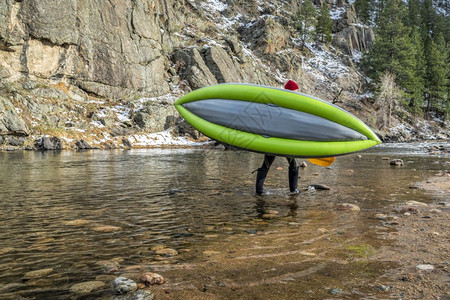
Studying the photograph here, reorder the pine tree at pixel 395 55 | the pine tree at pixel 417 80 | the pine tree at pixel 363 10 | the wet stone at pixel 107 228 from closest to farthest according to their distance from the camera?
the wet stone at pixel 107 228 < the pine tree at pixel 395 55 < the pine tree at pixel 417 80 < the pine tree at pixel 363 10

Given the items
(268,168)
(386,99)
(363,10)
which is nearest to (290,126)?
(268,168)

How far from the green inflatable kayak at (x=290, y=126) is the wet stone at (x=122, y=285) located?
394 cm

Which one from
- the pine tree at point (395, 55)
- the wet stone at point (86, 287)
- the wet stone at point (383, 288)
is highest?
the pine tree at point (395, 55)

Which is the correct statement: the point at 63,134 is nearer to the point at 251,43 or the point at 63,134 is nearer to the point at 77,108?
the point at 77,108

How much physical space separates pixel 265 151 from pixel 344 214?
1.81 metres

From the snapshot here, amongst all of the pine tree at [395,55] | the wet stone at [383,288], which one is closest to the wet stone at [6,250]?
the wet stone at [383,288]

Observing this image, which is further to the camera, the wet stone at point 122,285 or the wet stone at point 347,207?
the wet stone at point 347,207

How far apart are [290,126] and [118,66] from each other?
34.8 meters

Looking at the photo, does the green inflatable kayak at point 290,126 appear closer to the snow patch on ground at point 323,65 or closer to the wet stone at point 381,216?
the wet stone at point 381,216

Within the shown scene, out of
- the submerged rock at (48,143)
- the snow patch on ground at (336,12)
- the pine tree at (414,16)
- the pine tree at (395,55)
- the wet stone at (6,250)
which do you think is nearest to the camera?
the wet stone at (6,250)

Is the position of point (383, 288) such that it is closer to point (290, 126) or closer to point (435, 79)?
point (290, 126)

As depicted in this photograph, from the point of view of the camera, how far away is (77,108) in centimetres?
2975

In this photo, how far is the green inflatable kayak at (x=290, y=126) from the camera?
5.91m

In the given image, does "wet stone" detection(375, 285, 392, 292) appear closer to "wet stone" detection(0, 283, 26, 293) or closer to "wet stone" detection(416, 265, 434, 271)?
"wet stone" detection(416, 265, 434, 271)
